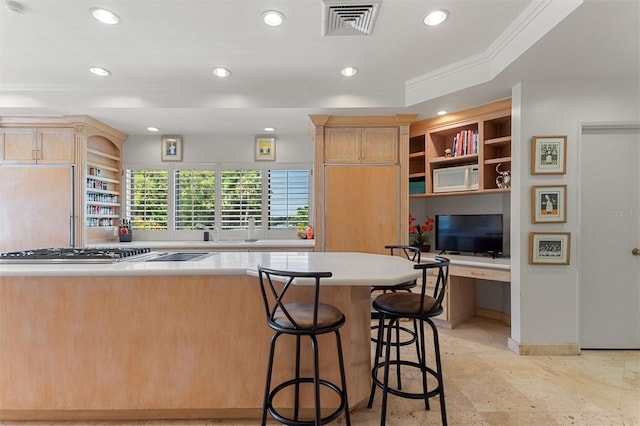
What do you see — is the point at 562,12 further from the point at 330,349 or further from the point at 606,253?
the point at 330,349

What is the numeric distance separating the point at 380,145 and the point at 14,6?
326 cm

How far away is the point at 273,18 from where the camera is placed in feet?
7.16

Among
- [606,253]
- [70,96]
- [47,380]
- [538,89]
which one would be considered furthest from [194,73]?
[606,253]

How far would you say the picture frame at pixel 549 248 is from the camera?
108 inches

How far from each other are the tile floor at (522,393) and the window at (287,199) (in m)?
2.58

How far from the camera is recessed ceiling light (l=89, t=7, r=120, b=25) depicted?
2.11 metres

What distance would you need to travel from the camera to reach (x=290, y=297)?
6.01ft

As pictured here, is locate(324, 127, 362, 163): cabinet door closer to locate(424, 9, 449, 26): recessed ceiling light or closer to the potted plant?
the potted plant

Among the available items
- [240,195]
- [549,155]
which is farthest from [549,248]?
[240,195]

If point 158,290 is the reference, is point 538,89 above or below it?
above

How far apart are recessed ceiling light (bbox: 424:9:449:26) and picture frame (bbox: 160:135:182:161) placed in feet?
12.0

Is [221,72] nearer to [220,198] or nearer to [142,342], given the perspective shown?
[220,198]

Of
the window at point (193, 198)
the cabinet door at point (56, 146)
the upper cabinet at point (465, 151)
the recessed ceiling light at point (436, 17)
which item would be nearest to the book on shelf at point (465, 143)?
the upper cabinet at point (465, 151)

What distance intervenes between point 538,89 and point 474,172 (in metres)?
0.99
